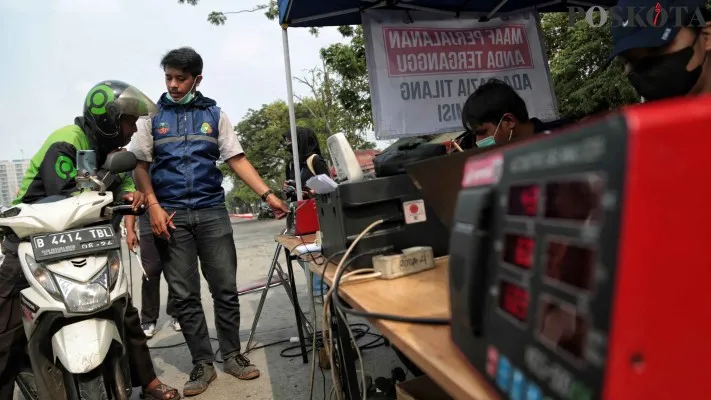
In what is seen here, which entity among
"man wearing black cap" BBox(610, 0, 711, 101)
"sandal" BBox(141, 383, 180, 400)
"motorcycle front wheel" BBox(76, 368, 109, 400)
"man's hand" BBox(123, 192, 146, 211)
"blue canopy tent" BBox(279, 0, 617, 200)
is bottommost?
"sandal" BBox(141, 383, 180, 400)

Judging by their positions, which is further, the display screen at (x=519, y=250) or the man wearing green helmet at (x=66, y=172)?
the man wearing green helmet at (x=66, y=172)

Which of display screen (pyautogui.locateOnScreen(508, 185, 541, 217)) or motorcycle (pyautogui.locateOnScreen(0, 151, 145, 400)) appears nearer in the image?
display screen (pyautogui.locateOnScreen(508, 185, 541, 217))

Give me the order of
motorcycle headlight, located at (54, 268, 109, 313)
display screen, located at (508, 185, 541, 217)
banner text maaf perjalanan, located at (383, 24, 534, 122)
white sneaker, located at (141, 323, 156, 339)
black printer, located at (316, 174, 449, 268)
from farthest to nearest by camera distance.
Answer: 1. white sneaker, located at (141, 323, 156, 339)
2. banner text maaf perjalanan, located at (383, 24, 534, 122)
3. motorcycle headlight, located at (54, 268, 109, 313)
4. black printer, located at (316, 174, 449, 268)
5. display screen, located at (508, 185, 541, 217)

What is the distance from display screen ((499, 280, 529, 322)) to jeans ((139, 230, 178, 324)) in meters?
3.24

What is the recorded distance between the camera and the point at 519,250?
571mm

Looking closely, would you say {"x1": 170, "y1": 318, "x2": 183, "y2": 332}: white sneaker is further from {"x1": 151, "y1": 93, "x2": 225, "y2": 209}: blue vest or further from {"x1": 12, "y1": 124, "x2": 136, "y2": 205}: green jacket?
{"x1": 12, "y1": 124, "x2": 136, "y2": 205}: green jacket

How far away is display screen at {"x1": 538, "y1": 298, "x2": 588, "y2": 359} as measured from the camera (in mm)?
454

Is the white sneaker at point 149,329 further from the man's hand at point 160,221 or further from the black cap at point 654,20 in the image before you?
the black cap at point 654,20

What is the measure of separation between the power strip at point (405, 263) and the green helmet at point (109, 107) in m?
1.63

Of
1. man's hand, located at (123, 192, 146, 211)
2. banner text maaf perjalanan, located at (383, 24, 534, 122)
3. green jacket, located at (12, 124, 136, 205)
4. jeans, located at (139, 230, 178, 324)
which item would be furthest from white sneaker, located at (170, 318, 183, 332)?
banner text maaf perjalanan, located at (383, 24, 534, 122)

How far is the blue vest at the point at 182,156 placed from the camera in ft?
9.01

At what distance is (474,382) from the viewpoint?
2.23ft

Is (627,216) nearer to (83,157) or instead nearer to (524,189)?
(524,189)

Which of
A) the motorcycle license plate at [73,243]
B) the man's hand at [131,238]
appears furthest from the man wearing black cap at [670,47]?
the man's hand at [131,238]
